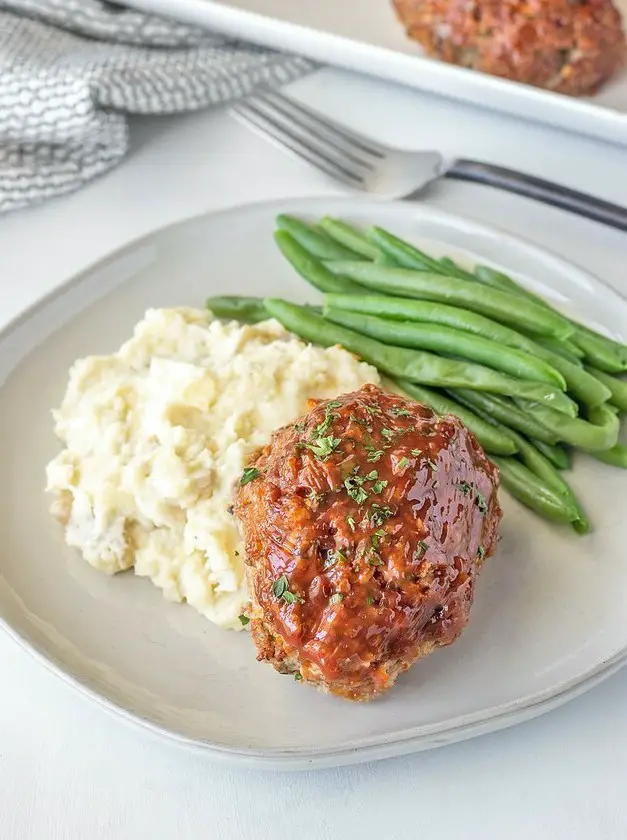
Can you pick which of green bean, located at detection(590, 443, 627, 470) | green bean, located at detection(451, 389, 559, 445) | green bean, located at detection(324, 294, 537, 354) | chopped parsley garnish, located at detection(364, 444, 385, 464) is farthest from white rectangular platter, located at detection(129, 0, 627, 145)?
chopped parsley garnish, located at detection(364, 444, 385, 464)

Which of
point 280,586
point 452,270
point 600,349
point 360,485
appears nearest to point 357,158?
point 452,270

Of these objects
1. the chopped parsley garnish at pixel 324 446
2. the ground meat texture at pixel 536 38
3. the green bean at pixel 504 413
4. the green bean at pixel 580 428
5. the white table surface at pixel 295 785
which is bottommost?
the white table surface at pixel 295 785

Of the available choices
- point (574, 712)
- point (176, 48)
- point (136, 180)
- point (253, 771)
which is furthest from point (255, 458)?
point (176, 48)

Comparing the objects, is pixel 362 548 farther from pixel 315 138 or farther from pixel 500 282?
pixel 315 138

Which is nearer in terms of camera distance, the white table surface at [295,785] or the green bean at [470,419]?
the white table surface at [295,785]

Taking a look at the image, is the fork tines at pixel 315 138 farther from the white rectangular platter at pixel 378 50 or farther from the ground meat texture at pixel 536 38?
the ground meat texture at pixel 536 38

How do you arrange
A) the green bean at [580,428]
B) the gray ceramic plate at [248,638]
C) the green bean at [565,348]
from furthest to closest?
1. the green bean at [565,348]
2. the green bean at [580,428]
3. the gray ceramic plate at [248,638]

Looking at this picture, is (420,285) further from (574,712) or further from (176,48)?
(176,48)

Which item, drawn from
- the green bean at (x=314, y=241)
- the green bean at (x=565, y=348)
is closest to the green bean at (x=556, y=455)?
the green bean at (x=565, y=348)
